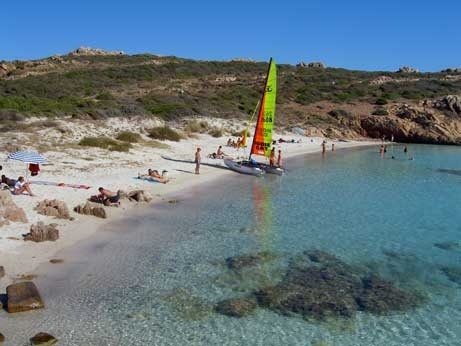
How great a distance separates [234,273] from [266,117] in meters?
17.1

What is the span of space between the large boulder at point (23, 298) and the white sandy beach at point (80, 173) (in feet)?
2.63

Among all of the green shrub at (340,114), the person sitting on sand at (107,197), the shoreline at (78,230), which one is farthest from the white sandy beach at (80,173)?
the green shrub at (340,114)

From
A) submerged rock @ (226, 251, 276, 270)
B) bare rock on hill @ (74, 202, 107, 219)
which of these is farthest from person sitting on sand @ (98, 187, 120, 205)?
submerged rock @ (226, 251, 276, 270)

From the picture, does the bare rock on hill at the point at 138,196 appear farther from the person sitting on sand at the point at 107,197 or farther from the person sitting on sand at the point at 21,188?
the person sitting on sand at the point at 21,188

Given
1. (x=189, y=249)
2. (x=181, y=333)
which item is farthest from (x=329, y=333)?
(x=189, y=249)

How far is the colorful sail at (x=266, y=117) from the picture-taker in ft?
89.0

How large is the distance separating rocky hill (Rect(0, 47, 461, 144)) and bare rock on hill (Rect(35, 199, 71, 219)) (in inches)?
779

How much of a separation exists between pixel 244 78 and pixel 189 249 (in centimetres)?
7407

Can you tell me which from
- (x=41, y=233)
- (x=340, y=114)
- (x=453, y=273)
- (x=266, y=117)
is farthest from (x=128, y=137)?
(x=340, y=114)

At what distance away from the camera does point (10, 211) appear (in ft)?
46.7

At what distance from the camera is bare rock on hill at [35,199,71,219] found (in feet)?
50.4

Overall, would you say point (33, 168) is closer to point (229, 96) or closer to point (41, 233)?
point (41, 233)

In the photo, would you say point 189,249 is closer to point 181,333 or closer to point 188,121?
point 181,333

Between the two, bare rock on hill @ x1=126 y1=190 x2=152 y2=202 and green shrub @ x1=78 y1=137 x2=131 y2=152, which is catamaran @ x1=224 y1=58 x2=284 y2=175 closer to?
green shrub @ x1=78 y1=137 x2=131 y2=152
